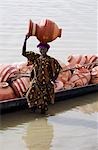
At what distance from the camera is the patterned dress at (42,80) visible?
25.6ft

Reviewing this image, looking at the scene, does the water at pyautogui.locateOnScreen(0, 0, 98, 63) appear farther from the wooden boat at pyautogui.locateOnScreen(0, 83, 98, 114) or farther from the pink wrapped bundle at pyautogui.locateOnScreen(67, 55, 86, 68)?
the wooden boat at pyautogui.locateOnScreen(0, 83, 98, 114)

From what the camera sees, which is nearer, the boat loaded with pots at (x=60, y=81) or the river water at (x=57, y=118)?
the river water at (x=57, y=118)

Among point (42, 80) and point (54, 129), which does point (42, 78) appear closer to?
point (42, 80)

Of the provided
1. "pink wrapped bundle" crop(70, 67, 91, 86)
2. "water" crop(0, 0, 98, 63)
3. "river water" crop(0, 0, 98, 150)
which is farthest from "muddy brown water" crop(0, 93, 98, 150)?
"water" crop(0, 0, 98, 63)

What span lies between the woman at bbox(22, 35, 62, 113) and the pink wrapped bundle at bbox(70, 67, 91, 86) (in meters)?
1.39

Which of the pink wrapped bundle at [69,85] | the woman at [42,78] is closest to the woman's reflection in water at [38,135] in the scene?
the woman at [42,78]

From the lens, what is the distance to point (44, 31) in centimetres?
758

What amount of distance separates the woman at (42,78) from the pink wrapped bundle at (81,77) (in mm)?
1393

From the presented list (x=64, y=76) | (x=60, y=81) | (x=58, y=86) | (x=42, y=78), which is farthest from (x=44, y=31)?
(x=64, y=76)

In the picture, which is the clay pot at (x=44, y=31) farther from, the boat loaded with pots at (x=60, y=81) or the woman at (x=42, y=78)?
the boat loaded with pots at (x=60, y=81)

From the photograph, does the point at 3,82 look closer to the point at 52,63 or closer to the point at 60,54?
the point at 52,63

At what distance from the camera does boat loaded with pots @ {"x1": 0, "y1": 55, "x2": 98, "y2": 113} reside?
814cm

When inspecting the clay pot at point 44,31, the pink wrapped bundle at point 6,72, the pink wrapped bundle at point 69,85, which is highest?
the clay pot at point 44,31

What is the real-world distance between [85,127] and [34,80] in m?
1.08
